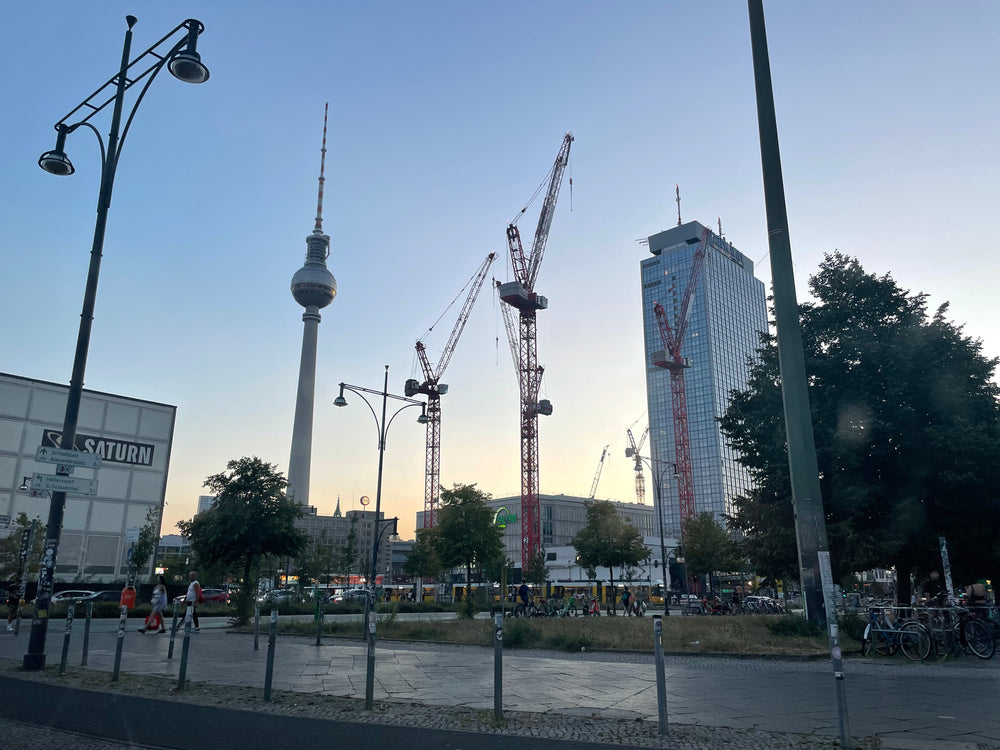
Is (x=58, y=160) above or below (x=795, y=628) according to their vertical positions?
above

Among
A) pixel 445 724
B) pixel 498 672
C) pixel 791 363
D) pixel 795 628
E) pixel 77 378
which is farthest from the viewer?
pixel 795 628

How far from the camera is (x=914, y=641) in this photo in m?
13.7

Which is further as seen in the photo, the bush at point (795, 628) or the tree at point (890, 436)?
the tree at point (890, 436)

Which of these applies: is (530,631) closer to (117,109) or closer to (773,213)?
(773,213)

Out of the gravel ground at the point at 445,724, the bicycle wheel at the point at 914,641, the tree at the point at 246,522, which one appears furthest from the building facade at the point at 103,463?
the bicycle wheel at the point at 914,641

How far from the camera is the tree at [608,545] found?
52906mm

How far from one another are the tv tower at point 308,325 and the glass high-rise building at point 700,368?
7956 cm

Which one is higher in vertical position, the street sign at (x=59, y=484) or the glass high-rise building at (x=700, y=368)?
the glass high-rise building at (x=700, y=368)

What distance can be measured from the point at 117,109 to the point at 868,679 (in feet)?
55.4

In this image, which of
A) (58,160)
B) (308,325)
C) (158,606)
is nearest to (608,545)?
(158,606)

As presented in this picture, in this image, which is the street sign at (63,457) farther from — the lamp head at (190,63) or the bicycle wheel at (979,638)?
the bicycle wheel at (979,638)

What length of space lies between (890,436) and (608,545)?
1325 inches

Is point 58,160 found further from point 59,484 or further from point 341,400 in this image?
point 341,400

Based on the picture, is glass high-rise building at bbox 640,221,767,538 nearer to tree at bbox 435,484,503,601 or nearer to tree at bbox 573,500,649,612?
tree at bbox 573,500,649,612
